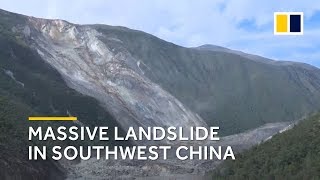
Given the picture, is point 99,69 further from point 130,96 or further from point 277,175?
point 277,175

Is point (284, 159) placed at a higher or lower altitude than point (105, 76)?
lower

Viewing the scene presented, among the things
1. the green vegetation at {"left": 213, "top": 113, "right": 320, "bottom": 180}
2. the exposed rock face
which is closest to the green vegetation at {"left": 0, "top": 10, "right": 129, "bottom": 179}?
the exposed rock face

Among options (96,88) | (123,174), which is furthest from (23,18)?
(123,174)

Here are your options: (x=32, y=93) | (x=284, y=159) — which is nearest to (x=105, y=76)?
(x=32, y=93)

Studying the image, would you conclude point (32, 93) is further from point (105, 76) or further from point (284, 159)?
point (284, 159)

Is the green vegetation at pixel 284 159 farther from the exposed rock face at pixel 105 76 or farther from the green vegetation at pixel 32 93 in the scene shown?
the exposed rock face at pixel 105 76

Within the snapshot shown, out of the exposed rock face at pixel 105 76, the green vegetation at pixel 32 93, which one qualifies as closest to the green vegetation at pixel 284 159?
the green vegetation at pixel 32 93
